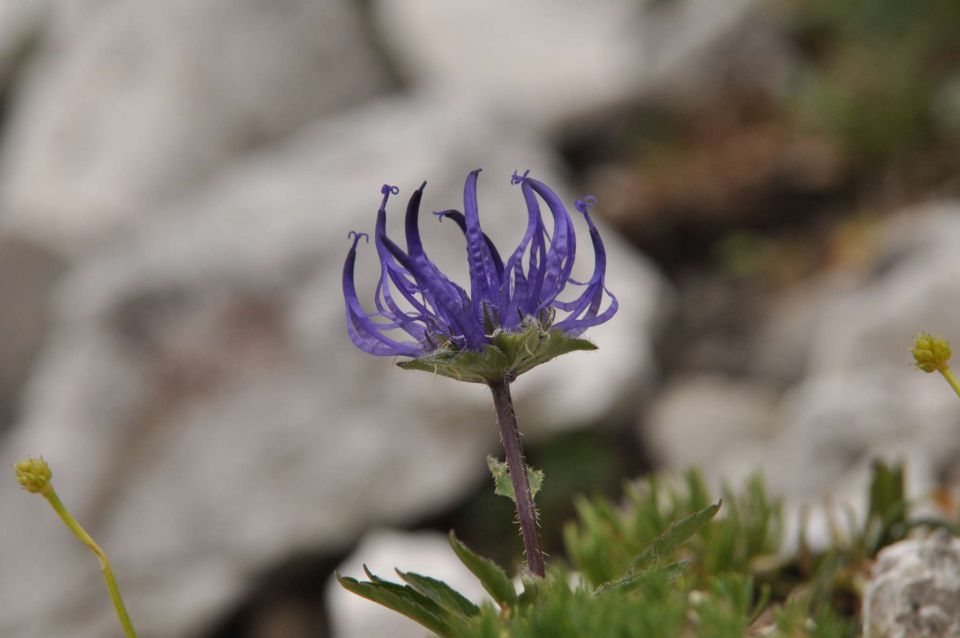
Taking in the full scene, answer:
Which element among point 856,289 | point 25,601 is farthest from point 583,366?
point 25,601

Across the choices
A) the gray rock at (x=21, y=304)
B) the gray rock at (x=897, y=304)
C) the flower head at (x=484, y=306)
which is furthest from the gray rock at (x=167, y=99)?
the flower head at (x=484, y=306)

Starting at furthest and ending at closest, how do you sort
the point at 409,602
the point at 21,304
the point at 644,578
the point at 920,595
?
1. the point at 21,304
2. the point at 920,595
3. the point at 409,602
4. the point at 644,578

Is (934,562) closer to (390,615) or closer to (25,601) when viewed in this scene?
(390,615)

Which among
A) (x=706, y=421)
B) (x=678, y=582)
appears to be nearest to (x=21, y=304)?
(x=706, y=421)

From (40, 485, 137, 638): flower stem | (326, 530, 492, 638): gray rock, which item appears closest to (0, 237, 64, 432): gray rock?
(326, 530, 492, 638): gray rock

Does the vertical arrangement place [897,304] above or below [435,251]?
below

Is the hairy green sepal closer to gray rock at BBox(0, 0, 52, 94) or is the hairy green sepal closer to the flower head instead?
the flower head

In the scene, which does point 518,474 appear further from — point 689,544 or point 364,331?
point 689,544
